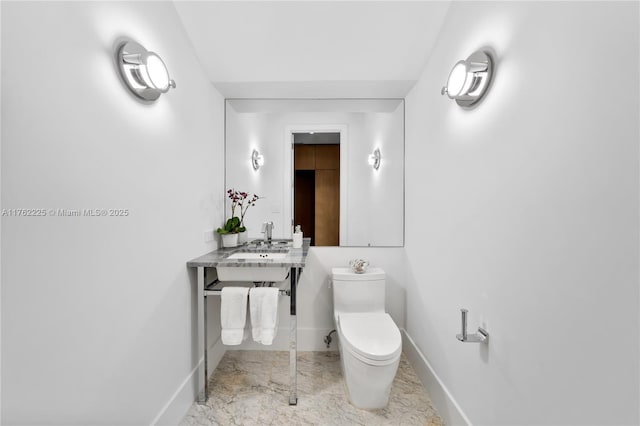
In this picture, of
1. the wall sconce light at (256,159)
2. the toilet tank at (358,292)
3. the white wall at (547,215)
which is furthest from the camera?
the wall sconce light at (256,159)

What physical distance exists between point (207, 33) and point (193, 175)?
880 mm

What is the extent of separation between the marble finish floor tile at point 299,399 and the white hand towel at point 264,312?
0.45 meters

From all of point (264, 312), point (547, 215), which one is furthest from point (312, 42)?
point (264, 312)

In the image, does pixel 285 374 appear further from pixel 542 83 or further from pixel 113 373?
pixel 542 83

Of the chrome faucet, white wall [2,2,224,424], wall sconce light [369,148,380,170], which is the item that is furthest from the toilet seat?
wall sconce light [369,148,380,170]

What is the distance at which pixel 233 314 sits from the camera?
64.4 inches

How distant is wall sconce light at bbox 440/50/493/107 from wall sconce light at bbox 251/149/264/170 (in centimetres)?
160

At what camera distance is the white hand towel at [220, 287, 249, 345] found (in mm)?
1630

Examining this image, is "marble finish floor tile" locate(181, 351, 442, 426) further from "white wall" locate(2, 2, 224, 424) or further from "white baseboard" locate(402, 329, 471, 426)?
"white wall" locate(2, 2, 224, 424)

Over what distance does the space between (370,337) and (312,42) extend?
1.89m

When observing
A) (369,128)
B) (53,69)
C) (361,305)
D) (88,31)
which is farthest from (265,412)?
(369,128)

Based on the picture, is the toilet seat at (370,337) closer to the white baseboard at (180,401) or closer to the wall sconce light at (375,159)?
the white baseboard at (180,401)

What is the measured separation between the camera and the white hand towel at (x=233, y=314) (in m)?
1.63

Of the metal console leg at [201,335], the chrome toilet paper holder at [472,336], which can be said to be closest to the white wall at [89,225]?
the metal console leg at [201,335]
